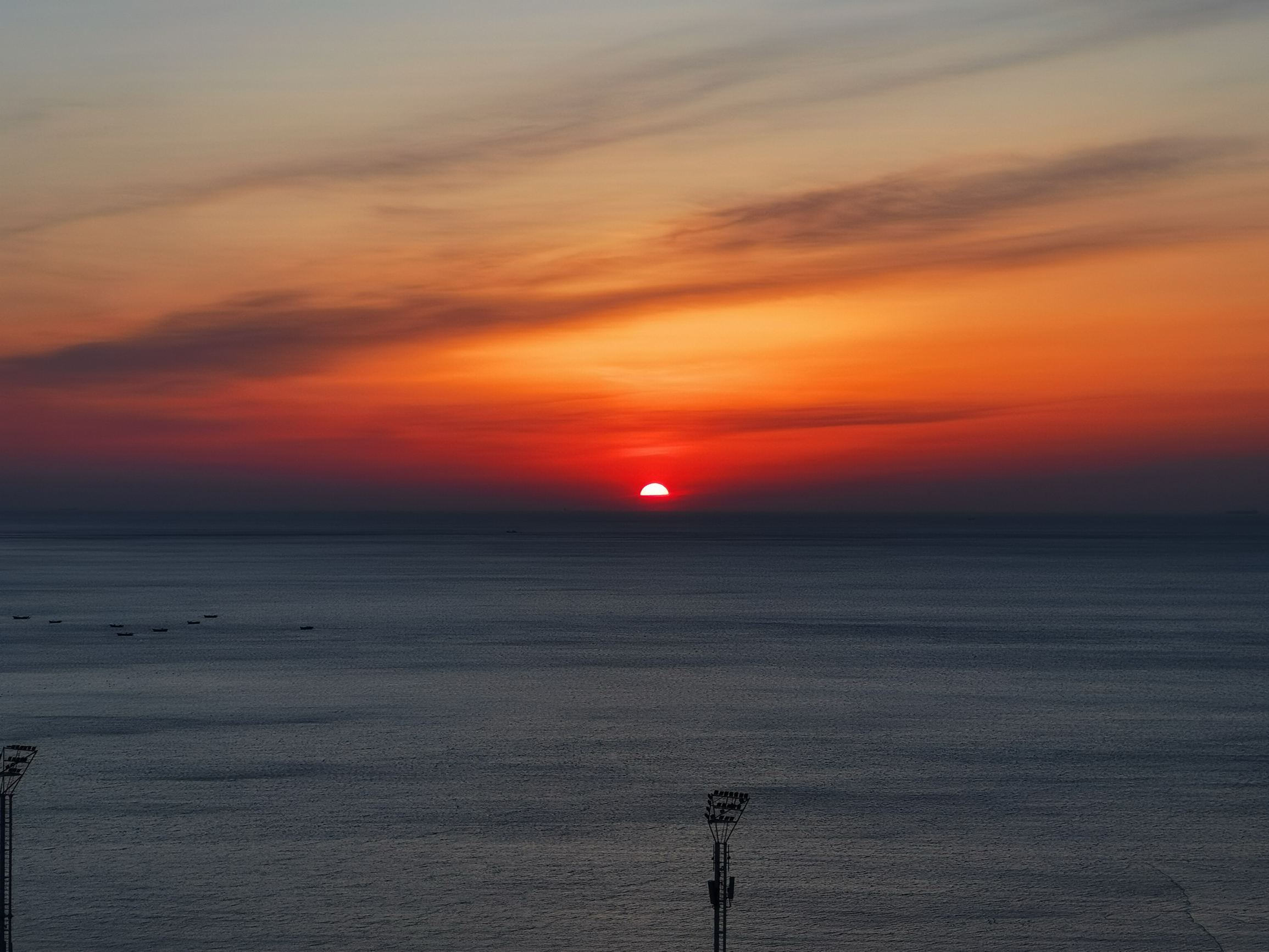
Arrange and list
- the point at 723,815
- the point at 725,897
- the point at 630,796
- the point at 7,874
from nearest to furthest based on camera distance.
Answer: the point at 723,815 < the point at 725,897 < the point at 7,874 < the point at 630,796

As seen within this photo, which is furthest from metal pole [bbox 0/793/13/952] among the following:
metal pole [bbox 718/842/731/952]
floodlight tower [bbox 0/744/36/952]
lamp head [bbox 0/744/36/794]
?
metal pole [bbox 718/842/731/952]

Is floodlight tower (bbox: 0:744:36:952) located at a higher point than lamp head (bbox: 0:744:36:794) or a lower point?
lower

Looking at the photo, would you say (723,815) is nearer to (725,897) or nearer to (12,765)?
(725,897)

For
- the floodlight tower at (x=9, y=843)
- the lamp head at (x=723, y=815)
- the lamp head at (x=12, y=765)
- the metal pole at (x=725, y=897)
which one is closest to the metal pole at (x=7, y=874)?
the floodlight tower at (x=9, y=843)

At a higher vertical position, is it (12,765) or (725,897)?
(12,765)

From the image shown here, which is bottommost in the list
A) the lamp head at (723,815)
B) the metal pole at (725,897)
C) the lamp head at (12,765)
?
the metal pole at (725,897)

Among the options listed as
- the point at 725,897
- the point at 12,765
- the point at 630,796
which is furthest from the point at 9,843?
the point at 630,796

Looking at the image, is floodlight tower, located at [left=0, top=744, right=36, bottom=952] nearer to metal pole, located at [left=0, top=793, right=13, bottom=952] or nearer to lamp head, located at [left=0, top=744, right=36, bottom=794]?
metal pole, located at [left=0, top=793, right=13, bottom=952]

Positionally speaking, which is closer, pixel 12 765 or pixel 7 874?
pixel 12 765

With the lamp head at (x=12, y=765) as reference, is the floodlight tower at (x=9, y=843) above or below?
below

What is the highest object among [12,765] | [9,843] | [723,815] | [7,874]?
[12,765]

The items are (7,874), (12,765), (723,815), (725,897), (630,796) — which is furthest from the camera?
(630,796)

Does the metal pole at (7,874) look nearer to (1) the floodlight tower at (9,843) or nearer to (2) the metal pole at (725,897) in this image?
(1) the floodlight tower at (9,843)

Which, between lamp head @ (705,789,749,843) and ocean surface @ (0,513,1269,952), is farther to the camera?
ocean surface @ (0,513,1269,952)
